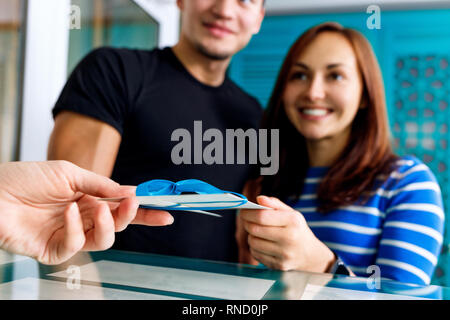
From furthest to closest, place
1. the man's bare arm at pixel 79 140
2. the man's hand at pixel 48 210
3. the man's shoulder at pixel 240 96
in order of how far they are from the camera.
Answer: the man's shoulder at pixel 240 96 → the man's bare arm at pixel 79 140 → the man's hand at pixel 48 210

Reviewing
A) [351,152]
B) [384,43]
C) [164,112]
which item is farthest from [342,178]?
[384,43]

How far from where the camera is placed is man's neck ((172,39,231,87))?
1219 millimetres

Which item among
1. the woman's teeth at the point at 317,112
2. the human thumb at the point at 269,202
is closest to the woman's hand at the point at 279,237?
the human thumb at the point at 269,202

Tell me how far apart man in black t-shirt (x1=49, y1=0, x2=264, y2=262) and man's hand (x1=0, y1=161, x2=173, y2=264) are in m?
0.43

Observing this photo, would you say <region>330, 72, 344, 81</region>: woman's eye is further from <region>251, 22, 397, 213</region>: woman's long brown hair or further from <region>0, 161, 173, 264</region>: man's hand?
<region>0, 161, 173, 264</region>: man's hand

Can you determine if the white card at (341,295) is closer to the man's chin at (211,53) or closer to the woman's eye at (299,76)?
the woman's eye at (299,76)

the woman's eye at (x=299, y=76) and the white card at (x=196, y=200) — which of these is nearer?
the white card at (x=196, y=200)

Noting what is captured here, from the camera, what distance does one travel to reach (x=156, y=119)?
3.67ft

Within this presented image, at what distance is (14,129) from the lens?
1.23 meters

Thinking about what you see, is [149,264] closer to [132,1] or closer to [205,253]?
[205,253]

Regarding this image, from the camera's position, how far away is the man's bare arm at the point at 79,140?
979 millimetres

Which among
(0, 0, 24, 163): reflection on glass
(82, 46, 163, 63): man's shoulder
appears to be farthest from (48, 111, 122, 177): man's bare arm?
(0, 0, 24, 163): reflection on glass
